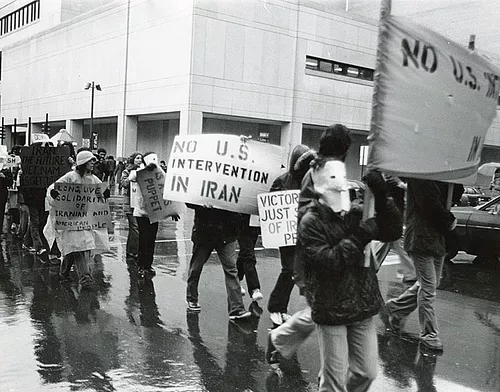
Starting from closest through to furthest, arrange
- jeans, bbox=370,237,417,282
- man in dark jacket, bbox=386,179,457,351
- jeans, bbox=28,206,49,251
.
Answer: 1. man in dark jacket, bbox=386,179,457,351
2. jeans, bbox=370,237,417,282
3. jeans, bbox=28,206,49,251

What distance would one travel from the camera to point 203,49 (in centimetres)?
3462

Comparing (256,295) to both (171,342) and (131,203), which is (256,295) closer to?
(171,342)

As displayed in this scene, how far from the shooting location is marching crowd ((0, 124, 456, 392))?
3.56 m

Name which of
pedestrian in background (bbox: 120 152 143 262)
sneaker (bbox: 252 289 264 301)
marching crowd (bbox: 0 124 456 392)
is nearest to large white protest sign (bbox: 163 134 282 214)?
marching crowd (bbox: 0 124 456 392)

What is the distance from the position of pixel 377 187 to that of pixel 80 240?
5416 millimetres

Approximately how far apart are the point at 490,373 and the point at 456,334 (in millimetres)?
1218

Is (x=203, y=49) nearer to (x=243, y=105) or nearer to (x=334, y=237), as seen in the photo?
(x=243, y=105)

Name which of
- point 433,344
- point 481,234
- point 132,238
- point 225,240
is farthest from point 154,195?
point 481,234

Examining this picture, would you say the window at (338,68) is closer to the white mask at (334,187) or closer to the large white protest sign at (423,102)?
the large white protest sign at (423,102)

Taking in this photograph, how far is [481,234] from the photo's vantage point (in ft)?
36.6

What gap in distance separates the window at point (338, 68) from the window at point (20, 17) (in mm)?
31660

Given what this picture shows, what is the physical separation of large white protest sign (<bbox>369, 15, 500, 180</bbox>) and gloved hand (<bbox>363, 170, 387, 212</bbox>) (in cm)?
7

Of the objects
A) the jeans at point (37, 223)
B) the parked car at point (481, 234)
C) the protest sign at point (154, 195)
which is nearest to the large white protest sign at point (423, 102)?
the protest sign at point (154, 195)

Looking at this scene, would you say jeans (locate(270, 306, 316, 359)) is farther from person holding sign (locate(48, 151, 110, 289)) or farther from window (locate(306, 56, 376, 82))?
window (locate(306, 56, 376, 82))
